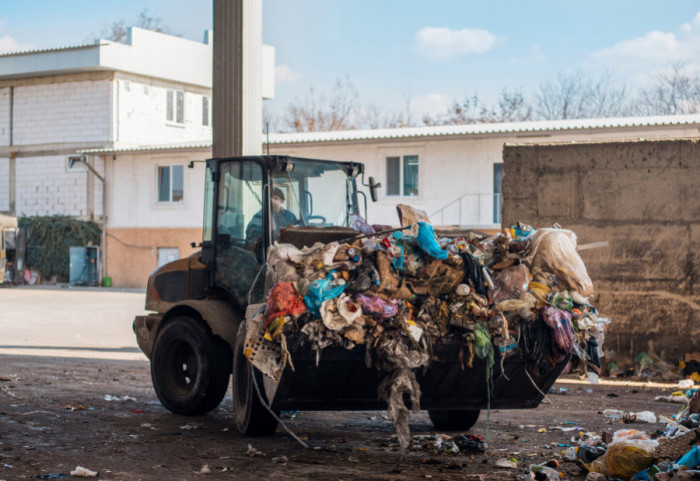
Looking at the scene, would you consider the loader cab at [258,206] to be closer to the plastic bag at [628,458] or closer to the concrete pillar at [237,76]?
the plastic bag at [628,458]

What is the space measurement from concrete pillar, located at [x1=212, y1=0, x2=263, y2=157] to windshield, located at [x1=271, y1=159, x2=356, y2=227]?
4005 millimetres

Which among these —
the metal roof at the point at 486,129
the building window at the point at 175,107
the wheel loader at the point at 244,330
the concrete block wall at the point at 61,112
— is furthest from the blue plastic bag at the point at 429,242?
the building window at the point at 175,107

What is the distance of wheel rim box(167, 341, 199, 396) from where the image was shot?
356 inches

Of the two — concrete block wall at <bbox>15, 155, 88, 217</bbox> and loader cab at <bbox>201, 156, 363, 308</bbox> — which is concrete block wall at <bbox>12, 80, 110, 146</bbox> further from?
loader cab at <bbox>201, 156, 363, 308</bbox>

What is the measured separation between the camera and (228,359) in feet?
28.7

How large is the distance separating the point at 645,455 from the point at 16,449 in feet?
14.2

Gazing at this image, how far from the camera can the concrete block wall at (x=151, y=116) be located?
121 ft

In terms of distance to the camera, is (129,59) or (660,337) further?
(129,59)

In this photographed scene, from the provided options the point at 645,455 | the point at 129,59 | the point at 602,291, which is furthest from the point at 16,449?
the point at 129,59

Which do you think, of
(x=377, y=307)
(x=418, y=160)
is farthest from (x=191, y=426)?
(x=418, y=160)

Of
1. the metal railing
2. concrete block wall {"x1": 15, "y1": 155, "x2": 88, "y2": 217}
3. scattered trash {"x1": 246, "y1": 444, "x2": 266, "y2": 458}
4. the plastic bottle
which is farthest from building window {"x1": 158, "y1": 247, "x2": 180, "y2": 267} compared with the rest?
the plastic bottle

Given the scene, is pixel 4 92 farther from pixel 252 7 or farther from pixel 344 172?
pixel 344 172

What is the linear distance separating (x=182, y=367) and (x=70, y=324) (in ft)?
35.4

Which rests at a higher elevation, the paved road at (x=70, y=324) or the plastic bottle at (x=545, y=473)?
the plastic bottle at (x=545, y=473)
